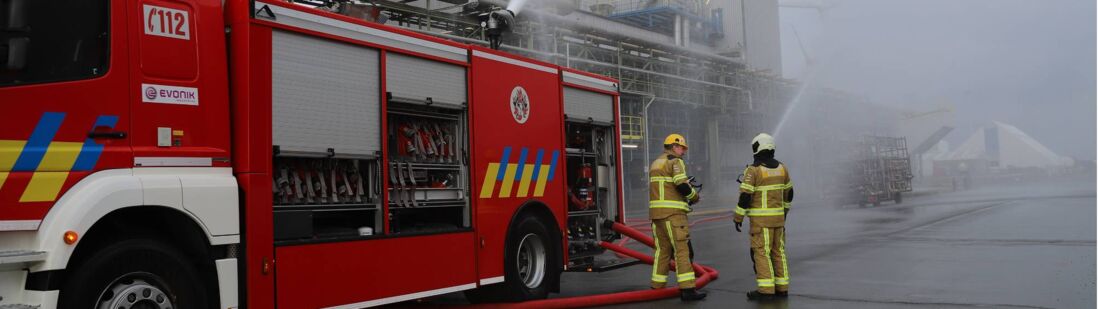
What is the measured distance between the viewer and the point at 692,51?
29.1 meters

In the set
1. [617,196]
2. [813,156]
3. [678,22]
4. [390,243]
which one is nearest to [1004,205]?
[813,156]

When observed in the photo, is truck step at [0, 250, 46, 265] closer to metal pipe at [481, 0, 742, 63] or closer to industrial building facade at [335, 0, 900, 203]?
metal pipe at [481, 0, 742, 63]

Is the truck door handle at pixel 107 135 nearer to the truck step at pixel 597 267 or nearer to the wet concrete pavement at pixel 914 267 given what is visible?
the wet concrete pavement at pixel 914 267

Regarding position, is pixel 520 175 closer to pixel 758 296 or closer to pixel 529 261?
pixel 529 261

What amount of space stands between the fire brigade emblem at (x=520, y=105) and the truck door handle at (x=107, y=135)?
11.1 ft

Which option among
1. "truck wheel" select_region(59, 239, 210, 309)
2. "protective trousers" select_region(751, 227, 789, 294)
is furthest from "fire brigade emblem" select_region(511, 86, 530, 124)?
"truck wheel" select_region(59, 239, 210, 309)

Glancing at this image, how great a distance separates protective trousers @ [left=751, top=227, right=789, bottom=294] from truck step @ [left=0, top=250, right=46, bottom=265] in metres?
5.34

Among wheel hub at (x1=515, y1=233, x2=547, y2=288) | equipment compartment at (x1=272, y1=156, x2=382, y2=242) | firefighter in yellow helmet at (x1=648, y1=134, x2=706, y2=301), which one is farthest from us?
wheel hub at (x1=515, y1=233, x2=547, y2=288)

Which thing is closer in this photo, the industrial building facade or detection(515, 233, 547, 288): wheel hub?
detection(515, 233, 547, 288): wheel hub

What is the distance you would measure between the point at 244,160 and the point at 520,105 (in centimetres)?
288

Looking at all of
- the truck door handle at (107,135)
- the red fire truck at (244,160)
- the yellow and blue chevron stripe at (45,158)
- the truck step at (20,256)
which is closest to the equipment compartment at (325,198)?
the red fire truck at (244,160)

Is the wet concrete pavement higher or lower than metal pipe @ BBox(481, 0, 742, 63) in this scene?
lower

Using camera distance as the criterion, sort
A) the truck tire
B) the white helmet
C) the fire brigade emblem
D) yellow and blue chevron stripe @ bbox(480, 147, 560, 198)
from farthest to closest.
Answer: the white helmet
the fire brigade emblem
the truck tire
yellow and blue chevron stripe @ bbox(480, 147, 560, 198)

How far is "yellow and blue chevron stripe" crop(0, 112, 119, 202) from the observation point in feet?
13.7
